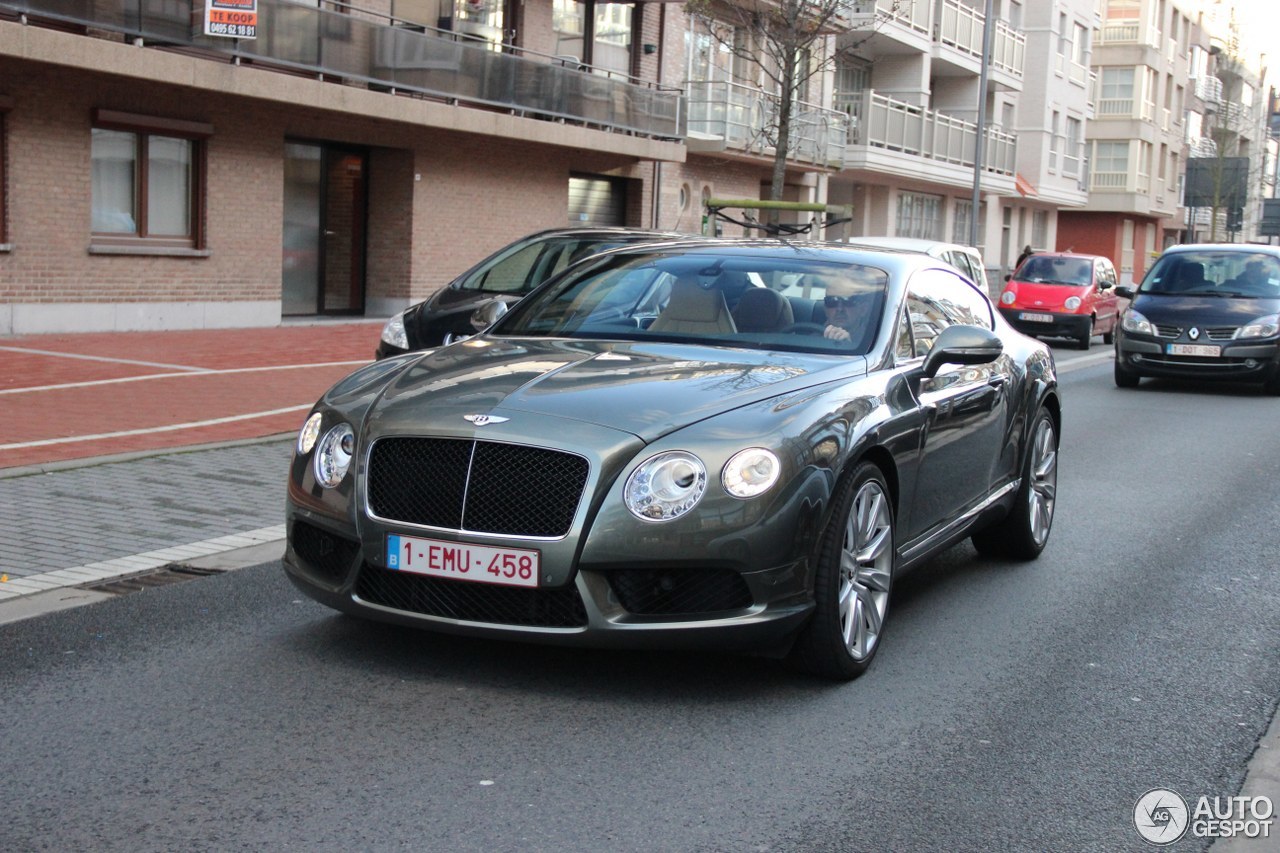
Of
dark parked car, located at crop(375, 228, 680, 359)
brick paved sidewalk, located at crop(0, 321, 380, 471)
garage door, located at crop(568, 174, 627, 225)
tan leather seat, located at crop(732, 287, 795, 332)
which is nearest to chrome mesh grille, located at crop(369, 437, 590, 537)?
tan leather seat, located at crop(732, 287, 795, 332)

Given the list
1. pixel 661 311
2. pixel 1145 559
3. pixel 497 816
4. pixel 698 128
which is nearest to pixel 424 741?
pixel 497 816

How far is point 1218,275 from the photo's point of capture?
18.7 m

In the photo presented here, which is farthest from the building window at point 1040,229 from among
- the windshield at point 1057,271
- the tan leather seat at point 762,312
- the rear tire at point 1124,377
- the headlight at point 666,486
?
the headlight at point 666,486

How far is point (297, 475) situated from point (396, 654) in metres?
0.71

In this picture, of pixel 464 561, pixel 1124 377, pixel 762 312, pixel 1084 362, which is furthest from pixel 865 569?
pixel 1084 362

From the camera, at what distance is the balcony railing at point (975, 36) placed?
143 feet

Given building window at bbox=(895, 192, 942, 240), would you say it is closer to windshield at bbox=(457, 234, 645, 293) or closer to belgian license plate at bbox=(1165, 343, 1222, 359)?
belgian license plate at bbox=(1165, 343, 1222, 359)

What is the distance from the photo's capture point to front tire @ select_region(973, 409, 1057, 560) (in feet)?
24.3

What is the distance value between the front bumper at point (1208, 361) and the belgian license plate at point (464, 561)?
14.9 metres

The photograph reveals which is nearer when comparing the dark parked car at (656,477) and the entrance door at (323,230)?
the dark parked car at (656,477)

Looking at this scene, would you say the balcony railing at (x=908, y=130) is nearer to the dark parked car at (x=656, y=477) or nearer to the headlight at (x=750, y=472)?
the dark parked car at (x=656, y=477)

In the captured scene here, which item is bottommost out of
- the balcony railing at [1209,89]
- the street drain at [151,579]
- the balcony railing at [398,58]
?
the street drain at [151,579]

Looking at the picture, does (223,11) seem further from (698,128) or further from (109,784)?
(109,784)

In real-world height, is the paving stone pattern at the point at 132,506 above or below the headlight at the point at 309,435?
below
